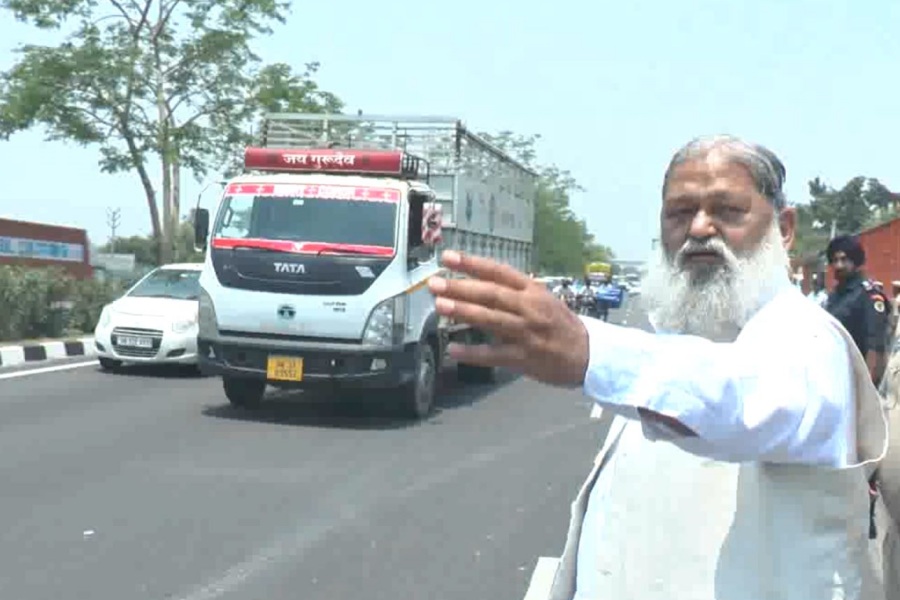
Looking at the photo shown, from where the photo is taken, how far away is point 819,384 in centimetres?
169

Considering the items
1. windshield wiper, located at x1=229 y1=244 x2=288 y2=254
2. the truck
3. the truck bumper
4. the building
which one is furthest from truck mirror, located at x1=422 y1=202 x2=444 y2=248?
the building

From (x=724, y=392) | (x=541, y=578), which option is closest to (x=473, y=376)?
(x=541, y=578)

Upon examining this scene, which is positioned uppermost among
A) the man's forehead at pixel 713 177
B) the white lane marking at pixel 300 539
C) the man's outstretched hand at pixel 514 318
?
the man's forehead at pixel 713 177

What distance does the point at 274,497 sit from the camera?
7.87 meters

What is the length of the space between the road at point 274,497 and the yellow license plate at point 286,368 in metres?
0.46

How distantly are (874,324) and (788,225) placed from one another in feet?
21.1

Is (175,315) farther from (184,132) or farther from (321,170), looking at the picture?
(184,132)

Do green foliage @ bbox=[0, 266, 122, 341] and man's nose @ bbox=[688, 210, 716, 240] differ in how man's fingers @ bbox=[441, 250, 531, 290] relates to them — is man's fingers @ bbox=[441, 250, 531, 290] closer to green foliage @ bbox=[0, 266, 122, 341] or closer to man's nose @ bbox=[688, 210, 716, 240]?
man's nose @ bbox=[688, 210, 716, 240]

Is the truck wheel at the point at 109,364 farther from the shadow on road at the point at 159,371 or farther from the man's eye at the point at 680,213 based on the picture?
the man's eye at the point at 680,213

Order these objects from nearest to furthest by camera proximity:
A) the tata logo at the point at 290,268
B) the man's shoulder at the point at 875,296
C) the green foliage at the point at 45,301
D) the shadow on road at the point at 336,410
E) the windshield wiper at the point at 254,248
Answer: the man's shoulder at the point at 875,296 → the tata logo at the point at 290,268 → the windshield wiper at the point at 254,248 → the shadow on road at the point at 336,410 → the green foliage at the point at 45,301

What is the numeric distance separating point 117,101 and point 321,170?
45.1 ft

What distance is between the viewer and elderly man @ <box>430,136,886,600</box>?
1554 millimetres

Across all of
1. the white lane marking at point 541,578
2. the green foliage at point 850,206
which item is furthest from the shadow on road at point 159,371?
the green foliage at point 850,206

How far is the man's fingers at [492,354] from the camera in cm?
151
